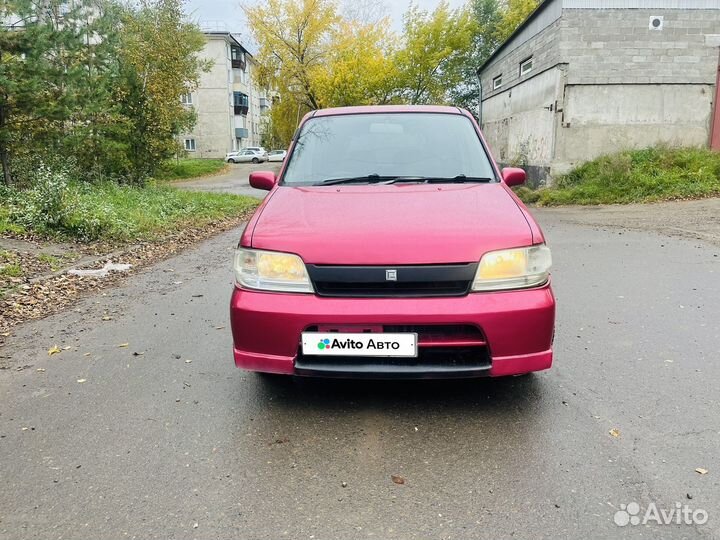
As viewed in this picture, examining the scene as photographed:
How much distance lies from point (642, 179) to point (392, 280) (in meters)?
12.9

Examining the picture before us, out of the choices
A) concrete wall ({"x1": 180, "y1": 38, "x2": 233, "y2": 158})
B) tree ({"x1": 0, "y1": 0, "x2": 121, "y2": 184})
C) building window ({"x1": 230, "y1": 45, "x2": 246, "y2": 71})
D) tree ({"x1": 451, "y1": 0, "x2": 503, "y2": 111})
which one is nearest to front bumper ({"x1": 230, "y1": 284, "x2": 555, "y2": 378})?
tree ({"x1": 0, "y1": 0, "x2": 121, "y2": 184})

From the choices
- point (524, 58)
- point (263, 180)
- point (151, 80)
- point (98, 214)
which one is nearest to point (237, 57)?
point (151, 80)

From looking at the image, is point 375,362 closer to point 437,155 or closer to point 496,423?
point 496,423

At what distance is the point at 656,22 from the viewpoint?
14156 mm

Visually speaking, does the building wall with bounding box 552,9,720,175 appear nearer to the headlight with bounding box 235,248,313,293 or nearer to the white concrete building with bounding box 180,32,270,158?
the headlight with bounding box 235,248,313,293

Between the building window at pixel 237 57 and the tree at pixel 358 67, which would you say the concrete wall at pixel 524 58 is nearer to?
the tree at pixel 358 67

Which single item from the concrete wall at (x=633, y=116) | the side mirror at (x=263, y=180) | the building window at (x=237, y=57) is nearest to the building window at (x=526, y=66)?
the concrete wall at (x=633, y=116)

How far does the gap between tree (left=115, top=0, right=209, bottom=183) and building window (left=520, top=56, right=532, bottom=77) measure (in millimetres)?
11088

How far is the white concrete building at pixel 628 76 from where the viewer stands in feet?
46.5

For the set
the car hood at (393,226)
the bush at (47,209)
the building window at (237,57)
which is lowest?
the bush at (47,209)

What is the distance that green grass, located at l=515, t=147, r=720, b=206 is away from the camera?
13.1 meters

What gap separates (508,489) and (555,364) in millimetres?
1573

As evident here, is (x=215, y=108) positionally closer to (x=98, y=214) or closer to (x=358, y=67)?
(x=358, y=67)

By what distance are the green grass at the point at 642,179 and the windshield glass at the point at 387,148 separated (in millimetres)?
10635
